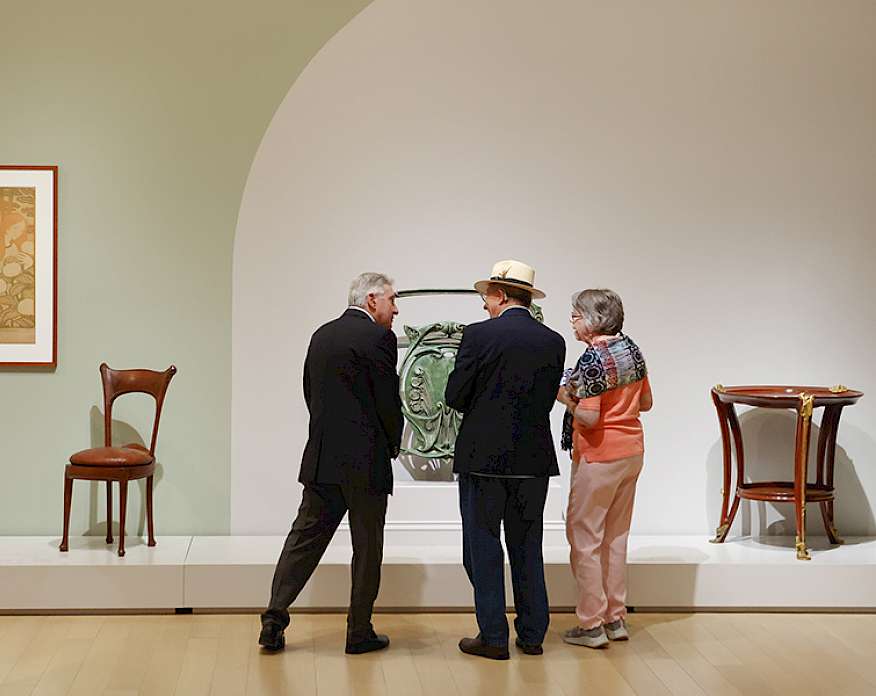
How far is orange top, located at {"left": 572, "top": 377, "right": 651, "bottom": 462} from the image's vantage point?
476 cm

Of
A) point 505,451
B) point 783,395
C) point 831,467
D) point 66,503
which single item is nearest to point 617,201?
point 783,395

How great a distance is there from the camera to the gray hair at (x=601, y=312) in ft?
15.6

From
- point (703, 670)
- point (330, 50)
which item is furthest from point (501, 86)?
point (703, 670)

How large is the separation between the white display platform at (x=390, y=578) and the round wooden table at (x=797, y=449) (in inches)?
8.8

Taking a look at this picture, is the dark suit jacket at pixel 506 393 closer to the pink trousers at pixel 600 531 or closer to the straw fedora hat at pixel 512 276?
the straw fedora hat at pixel 512 276

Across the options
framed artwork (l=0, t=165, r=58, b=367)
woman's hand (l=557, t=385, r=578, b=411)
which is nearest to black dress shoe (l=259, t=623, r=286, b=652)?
woman's hand (l=557, t=385, r=578, b=411)

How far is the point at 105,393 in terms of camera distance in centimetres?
582

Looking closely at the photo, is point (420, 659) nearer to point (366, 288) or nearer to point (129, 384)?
point (366, 288)

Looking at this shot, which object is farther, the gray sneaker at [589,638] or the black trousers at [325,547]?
the gray sneaker at [589,638]

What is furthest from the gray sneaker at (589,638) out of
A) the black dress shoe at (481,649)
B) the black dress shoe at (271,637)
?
the black dress shoe at (271,637)

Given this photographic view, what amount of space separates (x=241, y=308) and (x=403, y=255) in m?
0.89

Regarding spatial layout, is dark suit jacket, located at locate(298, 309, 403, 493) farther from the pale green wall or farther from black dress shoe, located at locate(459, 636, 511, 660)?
the pale green wall

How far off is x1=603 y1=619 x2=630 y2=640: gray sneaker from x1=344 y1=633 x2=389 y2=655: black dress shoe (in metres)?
0.92

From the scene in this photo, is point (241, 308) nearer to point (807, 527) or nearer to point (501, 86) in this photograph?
point (501, 86)
